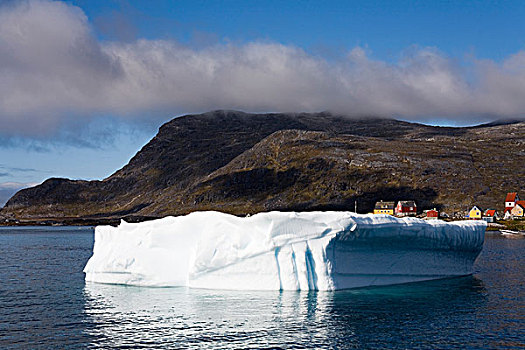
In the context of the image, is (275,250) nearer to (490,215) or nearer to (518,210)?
(490,215)

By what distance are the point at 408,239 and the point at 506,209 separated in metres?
113

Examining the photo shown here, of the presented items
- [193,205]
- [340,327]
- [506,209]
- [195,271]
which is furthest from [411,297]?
[193,205]

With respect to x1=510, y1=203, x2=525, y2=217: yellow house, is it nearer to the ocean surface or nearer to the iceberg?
the ocean surface

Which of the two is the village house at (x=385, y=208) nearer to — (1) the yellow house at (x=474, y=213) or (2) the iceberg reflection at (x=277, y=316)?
(1) the yellow house at (x=474, y=213)

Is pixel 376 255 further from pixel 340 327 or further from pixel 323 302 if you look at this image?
pixel 340 327

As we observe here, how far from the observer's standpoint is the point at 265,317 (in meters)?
22.4

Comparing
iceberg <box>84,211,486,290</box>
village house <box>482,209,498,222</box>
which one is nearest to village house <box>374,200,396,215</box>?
village house <box>482,209,498,222</box>

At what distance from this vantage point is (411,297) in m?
27.3

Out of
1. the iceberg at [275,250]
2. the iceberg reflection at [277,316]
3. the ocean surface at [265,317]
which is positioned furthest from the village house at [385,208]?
the iceberg reflection at [277,316]

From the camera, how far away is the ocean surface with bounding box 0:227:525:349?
62.7ft

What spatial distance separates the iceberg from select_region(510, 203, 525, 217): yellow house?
104m

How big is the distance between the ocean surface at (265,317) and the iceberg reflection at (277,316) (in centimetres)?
4

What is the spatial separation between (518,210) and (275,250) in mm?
115882

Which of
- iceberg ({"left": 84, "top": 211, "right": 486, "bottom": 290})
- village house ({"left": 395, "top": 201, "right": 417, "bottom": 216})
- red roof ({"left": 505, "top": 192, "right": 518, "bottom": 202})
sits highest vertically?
red roof ({"left": 505, "top": 192, "right": 518, "bottom": 202})
